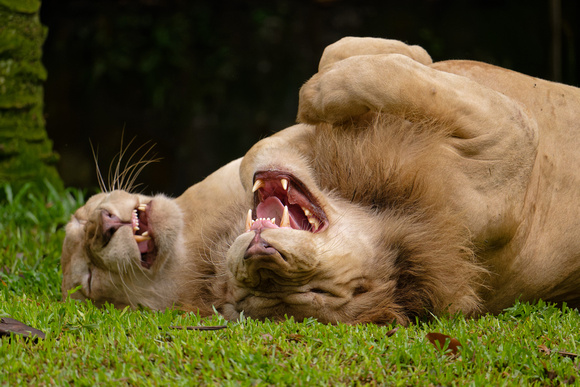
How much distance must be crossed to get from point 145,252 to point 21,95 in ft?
10.1

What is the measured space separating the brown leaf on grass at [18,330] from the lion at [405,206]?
0.87 m

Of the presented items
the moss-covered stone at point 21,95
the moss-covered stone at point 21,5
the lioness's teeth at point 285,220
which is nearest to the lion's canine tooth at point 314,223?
the lioness's teeth at point 285,220

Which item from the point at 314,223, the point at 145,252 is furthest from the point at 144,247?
the point at 314,223

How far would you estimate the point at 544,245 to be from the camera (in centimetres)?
378

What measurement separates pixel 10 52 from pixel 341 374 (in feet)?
16.6

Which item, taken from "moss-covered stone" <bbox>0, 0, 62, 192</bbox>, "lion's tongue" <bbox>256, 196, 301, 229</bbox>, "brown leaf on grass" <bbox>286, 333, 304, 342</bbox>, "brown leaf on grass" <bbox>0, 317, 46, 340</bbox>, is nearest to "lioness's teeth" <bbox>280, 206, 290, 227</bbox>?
"lion's tongue" <bbox>256, 196, 301, 229</bbox>

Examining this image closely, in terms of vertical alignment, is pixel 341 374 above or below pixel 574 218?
below

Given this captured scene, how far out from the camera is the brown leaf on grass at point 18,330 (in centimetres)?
288

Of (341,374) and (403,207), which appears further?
(403,207)

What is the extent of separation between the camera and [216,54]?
9078mm

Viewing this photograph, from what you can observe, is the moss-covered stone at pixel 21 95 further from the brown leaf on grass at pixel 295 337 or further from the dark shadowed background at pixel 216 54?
the brown leaf on grass at pixel 295 337

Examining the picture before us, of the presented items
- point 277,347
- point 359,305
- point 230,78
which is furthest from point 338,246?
point 230,78

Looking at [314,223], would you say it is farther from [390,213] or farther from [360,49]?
[360,49]

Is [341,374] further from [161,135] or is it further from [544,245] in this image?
[161,135]
